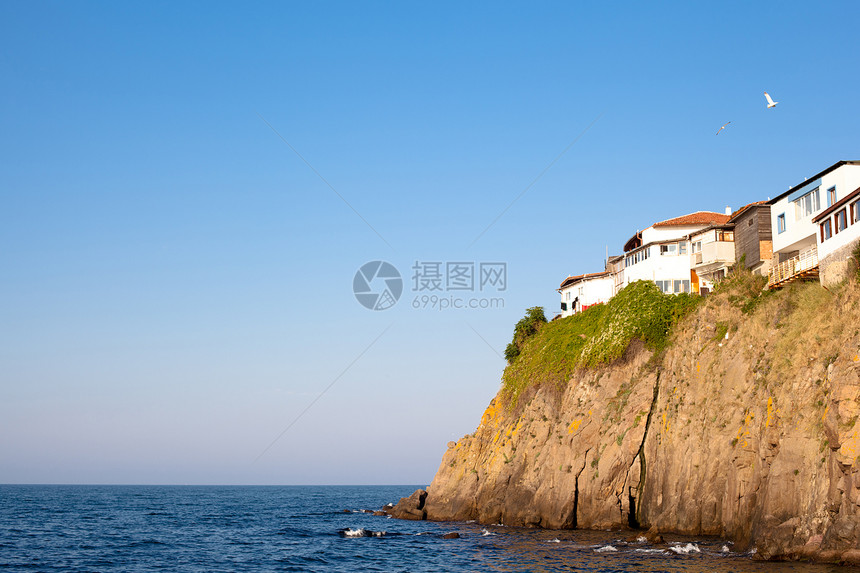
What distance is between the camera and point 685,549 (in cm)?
4041

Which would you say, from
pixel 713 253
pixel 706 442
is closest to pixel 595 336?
pixel 713 253

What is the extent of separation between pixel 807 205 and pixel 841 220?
8.21 metres

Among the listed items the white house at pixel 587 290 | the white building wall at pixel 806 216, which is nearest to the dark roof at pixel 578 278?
the white house at pixel 587 290

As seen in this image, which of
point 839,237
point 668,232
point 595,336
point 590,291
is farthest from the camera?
point 590,291

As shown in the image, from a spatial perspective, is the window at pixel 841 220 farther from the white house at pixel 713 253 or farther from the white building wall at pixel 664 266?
the white building wall at pixel 664 266

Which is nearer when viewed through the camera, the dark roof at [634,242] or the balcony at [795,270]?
the balcony at [795,270]

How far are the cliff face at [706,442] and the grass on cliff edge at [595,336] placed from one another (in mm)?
1223

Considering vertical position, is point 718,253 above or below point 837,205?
above

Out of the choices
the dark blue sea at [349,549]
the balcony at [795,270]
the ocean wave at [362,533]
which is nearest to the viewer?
the dark blue sea at [349,549]

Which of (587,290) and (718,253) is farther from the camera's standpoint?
(587,290)

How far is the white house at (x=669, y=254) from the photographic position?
6762cm

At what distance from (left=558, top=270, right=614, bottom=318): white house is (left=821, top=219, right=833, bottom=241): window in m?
33.3

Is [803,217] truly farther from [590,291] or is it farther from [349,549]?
[349,549]

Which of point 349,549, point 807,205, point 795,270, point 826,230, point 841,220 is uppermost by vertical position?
point 807,205
